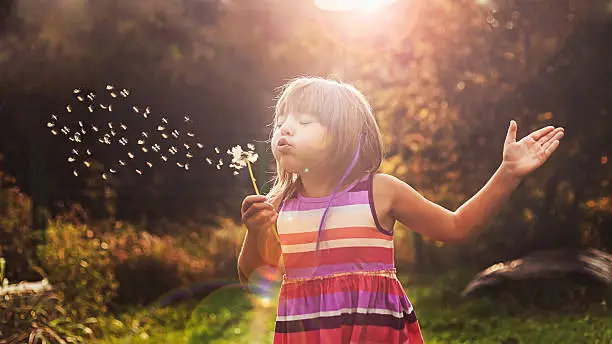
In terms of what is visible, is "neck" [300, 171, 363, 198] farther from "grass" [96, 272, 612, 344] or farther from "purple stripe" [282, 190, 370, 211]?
"grass" [96, 272, 612, 344]

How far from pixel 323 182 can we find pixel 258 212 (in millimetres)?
286

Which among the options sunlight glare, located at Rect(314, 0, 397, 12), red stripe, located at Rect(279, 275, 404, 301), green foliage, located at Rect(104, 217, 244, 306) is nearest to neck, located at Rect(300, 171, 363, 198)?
red stripe, located at Rect(279, 275, 404, 301)

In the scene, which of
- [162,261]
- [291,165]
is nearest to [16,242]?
[162,261]

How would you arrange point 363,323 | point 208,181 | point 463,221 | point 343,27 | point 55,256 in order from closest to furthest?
point 363,323 → point 463,221 → point 55,256 → point 343,27 → point 208,181

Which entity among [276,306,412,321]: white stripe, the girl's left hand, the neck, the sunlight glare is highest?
the sunlight glare

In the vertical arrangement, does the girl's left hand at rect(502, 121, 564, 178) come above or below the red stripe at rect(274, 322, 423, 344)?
above

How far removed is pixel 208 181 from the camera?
13422mm

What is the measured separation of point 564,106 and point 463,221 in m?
6.13

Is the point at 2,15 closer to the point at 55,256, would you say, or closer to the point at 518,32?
the point at 55,256

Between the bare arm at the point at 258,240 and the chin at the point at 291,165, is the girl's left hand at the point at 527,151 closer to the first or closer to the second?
the chin at the point at 291,165

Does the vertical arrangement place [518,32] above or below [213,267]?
above

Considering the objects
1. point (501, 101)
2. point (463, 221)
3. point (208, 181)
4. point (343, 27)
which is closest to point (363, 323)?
point (463, 221)

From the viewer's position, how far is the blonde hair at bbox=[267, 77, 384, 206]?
309 cm

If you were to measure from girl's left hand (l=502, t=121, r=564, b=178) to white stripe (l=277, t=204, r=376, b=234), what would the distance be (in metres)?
0.56
